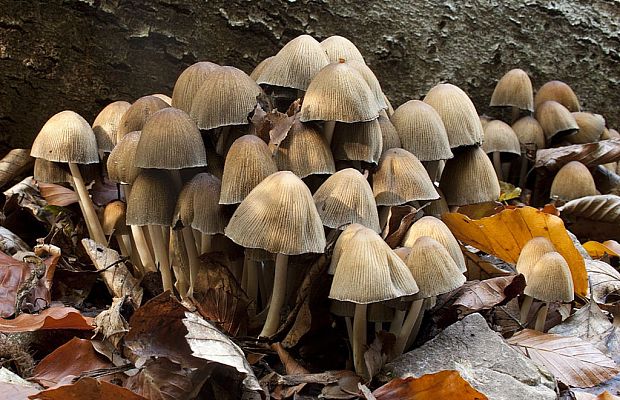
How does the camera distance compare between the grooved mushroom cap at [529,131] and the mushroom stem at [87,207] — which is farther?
the grooved mushroom cap at [529,131]

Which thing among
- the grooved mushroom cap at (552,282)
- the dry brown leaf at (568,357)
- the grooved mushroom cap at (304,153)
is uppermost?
the grooved mushroom cap at (304,153)

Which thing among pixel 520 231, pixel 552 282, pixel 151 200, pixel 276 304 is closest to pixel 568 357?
pixel 552 282

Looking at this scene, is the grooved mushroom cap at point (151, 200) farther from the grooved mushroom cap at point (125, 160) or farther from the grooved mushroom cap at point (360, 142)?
the grooved mushroom cap at point (360, 142)

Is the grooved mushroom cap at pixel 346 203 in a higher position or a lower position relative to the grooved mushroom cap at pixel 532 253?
higher

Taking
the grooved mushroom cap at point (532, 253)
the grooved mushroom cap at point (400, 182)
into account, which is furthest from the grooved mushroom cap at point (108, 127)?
the grooved mushroom cap at point (532, 253)

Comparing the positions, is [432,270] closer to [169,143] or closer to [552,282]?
[552,282]

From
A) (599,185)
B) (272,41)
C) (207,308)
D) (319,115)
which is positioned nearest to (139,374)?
(207,308)

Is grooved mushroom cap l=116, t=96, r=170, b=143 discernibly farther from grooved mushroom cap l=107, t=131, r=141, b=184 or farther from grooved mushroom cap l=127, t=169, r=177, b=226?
grooved mushroom cap l=127, t=169, r=177, b=226
